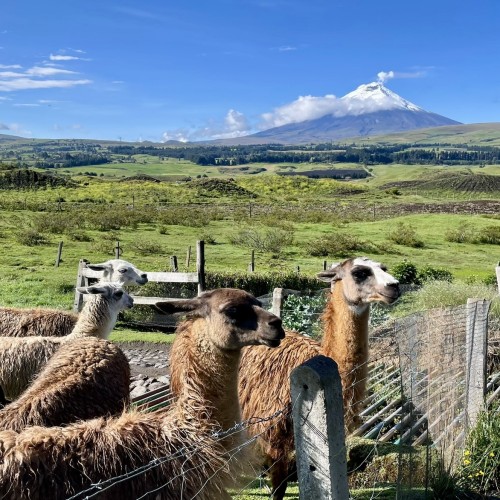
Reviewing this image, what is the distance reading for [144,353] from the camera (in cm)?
1162

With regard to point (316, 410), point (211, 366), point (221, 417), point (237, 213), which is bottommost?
point (237, 213)

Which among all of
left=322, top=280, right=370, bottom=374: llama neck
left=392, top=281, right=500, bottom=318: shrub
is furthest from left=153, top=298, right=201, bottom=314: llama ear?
left=392, top=281, right=500, bottom=318: shrub

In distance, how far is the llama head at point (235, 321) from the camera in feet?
10.6

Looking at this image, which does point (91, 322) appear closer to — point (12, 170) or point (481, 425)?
point (481, 425)

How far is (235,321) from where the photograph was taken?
130 inches

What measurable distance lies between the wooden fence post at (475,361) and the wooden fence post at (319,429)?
122 inches

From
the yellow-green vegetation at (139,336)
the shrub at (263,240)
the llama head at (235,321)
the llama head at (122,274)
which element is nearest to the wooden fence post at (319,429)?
the llama head at (235,321)

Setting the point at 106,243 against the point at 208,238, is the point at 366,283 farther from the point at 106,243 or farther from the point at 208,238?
the point at 208,238

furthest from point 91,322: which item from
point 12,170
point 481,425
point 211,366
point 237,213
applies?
point 12,170

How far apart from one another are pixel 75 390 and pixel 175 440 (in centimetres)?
157

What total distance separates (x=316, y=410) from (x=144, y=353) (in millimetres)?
9952

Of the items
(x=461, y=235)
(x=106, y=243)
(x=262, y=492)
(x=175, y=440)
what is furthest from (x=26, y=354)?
(x=461, y=235)

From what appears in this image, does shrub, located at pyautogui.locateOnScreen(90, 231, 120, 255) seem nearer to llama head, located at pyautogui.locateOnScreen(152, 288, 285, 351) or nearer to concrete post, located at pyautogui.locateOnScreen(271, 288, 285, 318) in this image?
concrete post, located at pyautogui.locateOnScreen(271, 288, 285, 318)

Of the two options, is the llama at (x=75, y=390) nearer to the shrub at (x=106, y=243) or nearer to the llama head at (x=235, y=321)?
the llama head at (x=235, y=321)
